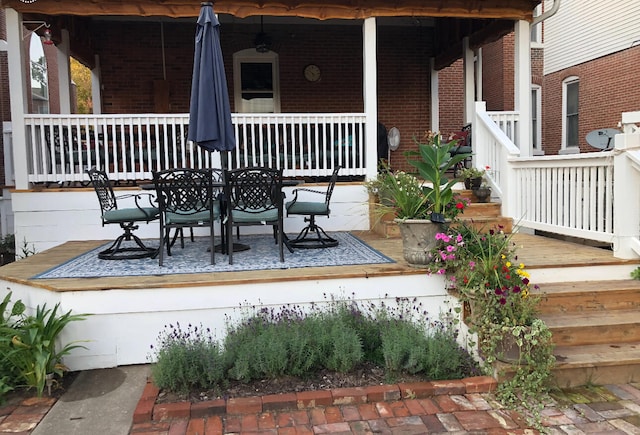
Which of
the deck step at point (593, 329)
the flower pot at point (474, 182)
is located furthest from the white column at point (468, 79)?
the deck step at point (593, 329)

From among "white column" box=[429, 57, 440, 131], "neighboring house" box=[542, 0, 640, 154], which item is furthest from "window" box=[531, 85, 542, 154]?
"white column" box=[429, 57, 440, 131]

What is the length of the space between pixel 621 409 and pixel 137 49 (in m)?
9.18

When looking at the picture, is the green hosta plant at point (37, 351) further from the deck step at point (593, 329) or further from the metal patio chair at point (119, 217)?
the deck step at point (593, 329)

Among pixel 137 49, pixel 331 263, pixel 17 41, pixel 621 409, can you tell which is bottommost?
pixel 621 409

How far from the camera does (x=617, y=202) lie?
4492mm

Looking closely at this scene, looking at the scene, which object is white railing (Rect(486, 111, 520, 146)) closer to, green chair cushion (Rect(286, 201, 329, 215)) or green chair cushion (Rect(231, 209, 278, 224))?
green chair cushion (Rect(286, 201, 329, 215))

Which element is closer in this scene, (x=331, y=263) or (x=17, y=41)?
(x=331, y=263)

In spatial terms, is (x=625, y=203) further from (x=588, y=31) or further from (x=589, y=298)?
(x=588, y=31)

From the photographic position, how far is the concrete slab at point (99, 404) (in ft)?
9.43

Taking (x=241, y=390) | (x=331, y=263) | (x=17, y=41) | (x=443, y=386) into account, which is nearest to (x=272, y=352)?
(x=241, y=390)

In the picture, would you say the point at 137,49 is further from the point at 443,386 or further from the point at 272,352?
the point at 443,386

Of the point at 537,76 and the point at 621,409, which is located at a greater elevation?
the point at 537,76

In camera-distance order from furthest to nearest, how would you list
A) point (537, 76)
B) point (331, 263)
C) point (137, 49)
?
point (537, 76)
point (137, 49)
point (331, 263)

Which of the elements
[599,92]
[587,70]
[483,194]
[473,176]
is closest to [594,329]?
[483,194]
